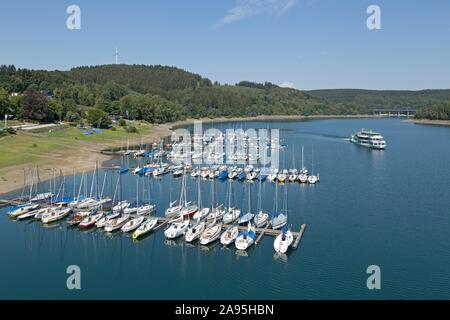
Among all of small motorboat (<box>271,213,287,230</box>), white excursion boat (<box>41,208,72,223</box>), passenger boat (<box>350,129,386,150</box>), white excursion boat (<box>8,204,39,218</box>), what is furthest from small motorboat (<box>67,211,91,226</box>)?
passenger boat (<box>350,129,386,150</box>)

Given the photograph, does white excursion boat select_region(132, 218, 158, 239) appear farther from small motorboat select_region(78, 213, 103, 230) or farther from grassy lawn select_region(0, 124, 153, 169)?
grassy lawn select_region(0, 124, 153, 169)

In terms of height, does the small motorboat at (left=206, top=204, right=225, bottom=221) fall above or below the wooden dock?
above

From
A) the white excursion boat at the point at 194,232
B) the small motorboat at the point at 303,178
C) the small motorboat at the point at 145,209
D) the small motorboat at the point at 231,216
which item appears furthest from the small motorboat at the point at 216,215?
the small motorboat at the point at 303,178

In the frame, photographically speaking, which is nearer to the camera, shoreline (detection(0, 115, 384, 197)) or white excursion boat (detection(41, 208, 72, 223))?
white excursion boat (detection(41, 208, 72, 223))

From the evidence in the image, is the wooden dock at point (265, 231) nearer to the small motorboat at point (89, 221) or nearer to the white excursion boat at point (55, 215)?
the small motorboat at point (89, 221)

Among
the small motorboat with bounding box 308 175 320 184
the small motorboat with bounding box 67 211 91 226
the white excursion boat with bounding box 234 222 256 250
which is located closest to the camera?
the white excursion boat with bounding box 234 222 256 250
